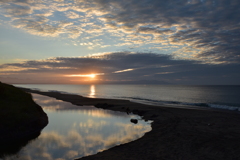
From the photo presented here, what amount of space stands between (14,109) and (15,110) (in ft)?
0.76

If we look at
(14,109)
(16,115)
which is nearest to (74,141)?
(16,115)

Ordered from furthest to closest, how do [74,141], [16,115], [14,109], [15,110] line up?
[14,109] → [15,110] → [16,115] → [74,141]

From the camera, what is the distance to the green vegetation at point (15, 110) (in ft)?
53.4

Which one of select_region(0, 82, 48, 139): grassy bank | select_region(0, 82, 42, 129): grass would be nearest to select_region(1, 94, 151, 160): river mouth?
select_region(0, 82, 48, 139): grassy bank

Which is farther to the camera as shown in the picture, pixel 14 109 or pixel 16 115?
pixel 14 109

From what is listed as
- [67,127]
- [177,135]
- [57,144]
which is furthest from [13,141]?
[177,135]

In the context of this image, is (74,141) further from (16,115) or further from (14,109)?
(14,109)

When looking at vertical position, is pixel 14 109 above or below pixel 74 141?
above

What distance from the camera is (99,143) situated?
14055 mm

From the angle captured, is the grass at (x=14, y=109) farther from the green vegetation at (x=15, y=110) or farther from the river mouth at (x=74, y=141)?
the river mouth at (x=74, y=141)

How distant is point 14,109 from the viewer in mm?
18281

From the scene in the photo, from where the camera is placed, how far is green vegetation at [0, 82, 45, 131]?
53.4 ft

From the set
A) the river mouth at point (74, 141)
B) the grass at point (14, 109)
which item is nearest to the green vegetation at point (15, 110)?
the grass at point (14, 109)

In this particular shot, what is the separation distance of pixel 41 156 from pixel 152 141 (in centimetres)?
885
